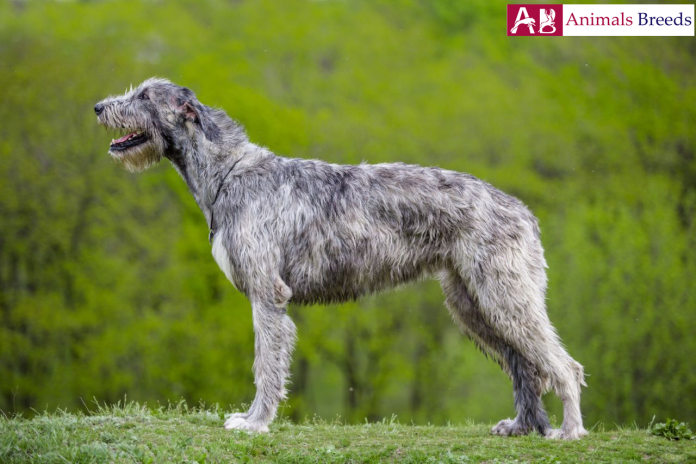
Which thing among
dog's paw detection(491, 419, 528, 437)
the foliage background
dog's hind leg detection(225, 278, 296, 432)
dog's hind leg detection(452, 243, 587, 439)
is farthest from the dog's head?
the foliage background

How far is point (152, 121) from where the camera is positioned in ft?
25.3

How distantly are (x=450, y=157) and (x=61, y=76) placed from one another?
13294mm

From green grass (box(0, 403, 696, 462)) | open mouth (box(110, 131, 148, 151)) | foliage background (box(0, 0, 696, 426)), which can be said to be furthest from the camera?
foliage background (box(0, 0, 696, 426))

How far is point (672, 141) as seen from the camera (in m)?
26.5

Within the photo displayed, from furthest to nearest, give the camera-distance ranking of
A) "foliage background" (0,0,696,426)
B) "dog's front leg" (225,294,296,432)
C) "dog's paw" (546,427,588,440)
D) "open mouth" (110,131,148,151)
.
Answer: "foliage background" (0,0,696,426) → "open mouth" (110,131,148,151) → "dog's paw" (546,427,588,440) → "dog's front leg" (225,294,296,432)

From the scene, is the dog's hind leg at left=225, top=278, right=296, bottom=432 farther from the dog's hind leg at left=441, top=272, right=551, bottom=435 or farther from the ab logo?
the ab logo

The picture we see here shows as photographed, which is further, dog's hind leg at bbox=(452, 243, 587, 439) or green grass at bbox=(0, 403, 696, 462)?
dog's hind leg at bbox=(452, 243, 587, 439)

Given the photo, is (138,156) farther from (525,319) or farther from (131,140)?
(525,319)

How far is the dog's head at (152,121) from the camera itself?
764 cm

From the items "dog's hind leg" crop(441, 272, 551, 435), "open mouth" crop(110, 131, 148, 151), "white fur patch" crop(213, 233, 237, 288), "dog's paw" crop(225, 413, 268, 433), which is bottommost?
"dog's paw" crop(225, 413, 268, 433)

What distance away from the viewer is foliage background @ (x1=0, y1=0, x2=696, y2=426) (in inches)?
915

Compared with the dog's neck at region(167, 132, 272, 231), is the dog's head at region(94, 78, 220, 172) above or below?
above

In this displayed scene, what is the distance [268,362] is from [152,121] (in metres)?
2.72

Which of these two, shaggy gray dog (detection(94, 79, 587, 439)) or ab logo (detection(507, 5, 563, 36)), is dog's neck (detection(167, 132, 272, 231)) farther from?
ab logo (detection(507, 5, 563, 36))
